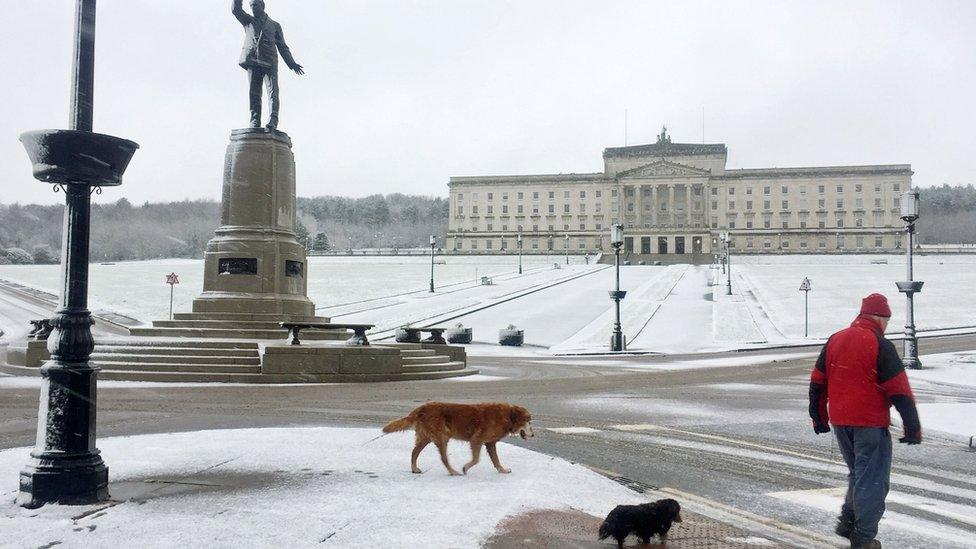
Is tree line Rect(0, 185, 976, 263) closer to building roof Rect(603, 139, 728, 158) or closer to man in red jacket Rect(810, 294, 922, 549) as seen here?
building roof Rect(603, 139, 728, 158)

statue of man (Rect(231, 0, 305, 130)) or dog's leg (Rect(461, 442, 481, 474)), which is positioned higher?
statue of man (Rect(231, 0, 305, 130))

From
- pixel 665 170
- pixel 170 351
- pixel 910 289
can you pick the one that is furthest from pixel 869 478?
pixel 665 170

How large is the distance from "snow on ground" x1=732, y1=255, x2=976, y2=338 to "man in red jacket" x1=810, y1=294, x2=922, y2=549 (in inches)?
1377

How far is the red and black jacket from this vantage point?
4988mm

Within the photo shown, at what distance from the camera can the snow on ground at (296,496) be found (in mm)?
4883

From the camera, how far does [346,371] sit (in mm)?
17844

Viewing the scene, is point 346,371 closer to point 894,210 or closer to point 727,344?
point 727,344

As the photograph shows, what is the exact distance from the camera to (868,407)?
5.07 m

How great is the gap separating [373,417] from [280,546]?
22.5 ft

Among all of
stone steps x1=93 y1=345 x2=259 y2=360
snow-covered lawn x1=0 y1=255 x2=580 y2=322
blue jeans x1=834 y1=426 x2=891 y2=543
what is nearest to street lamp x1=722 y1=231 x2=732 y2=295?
snow-covered lawn x1=0 y1=255 x2=580 y2=322

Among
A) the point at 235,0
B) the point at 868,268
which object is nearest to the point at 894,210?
the point at 868,268

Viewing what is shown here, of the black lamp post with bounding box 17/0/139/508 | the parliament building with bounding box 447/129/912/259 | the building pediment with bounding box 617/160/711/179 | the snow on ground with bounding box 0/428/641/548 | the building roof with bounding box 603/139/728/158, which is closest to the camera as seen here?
the snow on ground with bounding box 0/428/641/548

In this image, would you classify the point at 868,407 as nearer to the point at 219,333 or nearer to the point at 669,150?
the point at 219,333

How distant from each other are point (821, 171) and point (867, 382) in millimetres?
151463
